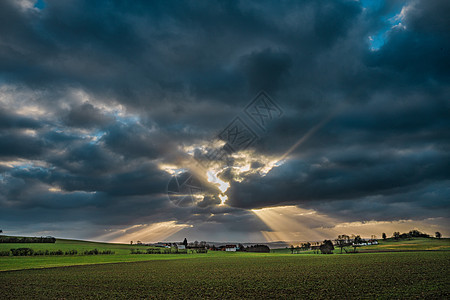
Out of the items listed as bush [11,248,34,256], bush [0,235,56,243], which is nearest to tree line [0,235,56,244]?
bush [0,235,56,243]

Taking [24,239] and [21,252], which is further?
[24,239]

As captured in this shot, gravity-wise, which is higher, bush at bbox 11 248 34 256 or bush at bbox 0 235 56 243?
bush at bbox 0 235 56 243

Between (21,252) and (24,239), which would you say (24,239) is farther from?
(21,252)

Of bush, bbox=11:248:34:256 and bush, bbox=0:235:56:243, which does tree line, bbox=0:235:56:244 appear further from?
bush, bbox=11:248:34:256

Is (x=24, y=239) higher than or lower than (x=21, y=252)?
higher

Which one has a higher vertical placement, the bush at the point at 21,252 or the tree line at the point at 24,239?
the tree line at the point at 24,239

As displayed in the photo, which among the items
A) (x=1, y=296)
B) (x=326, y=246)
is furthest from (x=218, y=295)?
(x=326, y=246)

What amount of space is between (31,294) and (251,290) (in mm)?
20876

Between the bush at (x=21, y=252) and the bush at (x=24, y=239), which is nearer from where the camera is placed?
the bush at (x=21, y=252)

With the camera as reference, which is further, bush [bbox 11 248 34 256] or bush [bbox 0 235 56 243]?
bush [bbox 0 235 56 243]

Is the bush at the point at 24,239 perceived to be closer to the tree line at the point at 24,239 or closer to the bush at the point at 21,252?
the tree line at the point at 24,239

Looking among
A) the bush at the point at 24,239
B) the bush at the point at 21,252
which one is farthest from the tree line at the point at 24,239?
the bush at the point at 21,252

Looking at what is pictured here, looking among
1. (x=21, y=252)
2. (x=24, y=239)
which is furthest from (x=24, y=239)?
(x=21, y=252)

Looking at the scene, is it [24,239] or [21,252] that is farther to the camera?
[24,239]
